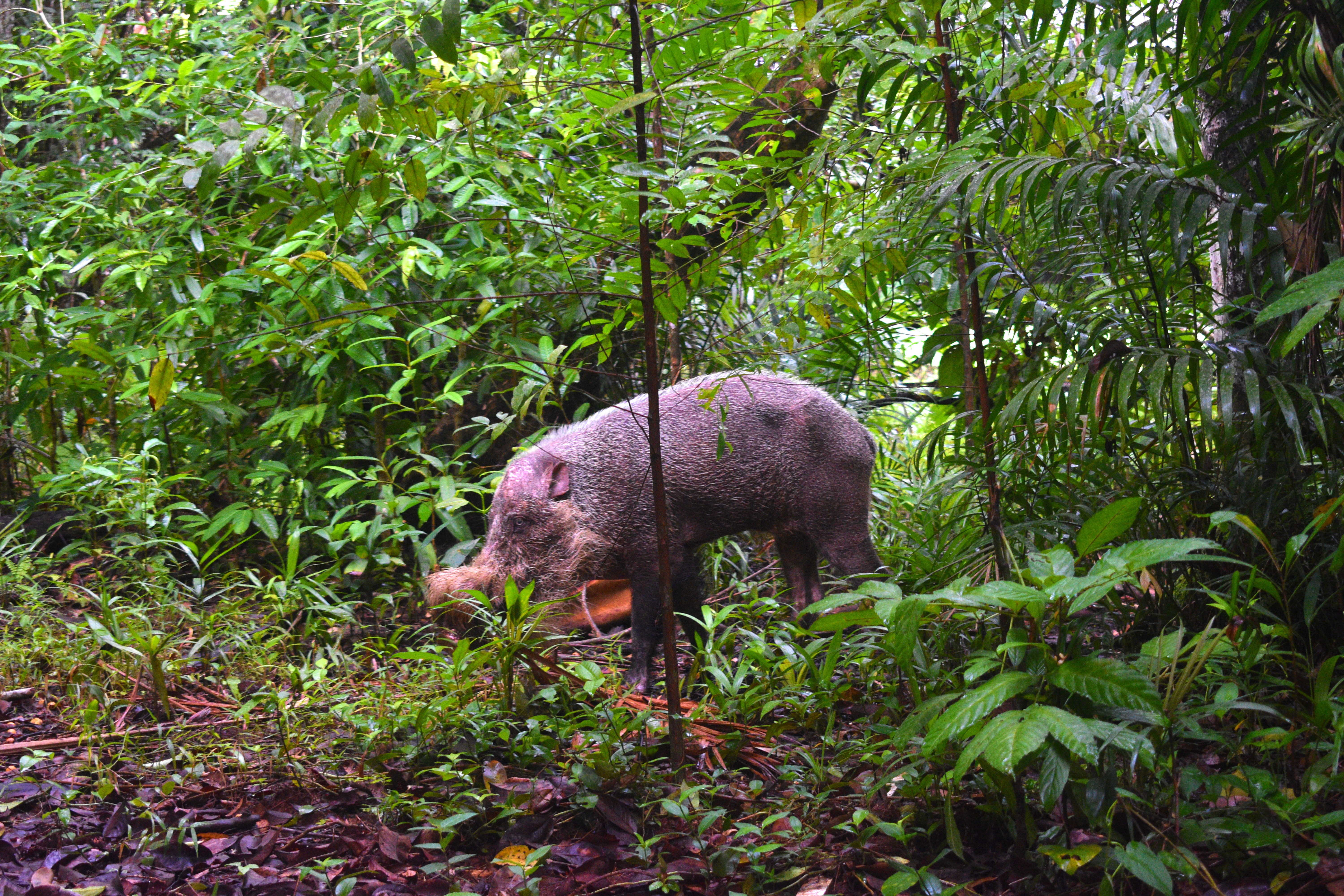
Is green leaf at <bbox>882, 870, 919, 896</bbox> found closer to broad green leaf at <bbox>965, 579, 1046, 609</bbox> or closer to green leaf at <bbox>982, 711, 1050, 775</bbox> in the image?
green leaf at <bbox>982, 711, 1050, 775</bbox>

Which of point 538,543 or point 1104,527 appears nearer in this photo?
point 1104,527

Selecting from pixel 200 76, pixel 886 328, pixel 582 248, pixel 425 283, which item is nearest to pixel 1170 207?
pixel 582 248

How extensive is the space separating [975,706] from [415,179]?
1.61m

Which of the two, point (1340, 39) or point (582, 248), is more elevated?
point (1340, 39)

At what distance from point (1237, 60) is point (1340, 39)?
0.51 meters

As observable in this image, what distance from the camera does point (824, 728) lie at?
3037 mm

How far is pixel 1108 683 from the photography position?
1.78 m

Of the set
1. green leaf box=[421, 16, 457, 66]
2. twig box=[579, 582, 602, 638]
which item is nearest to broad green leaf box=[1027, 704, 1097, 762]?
green leaf box=[421, 16, 457, 66]

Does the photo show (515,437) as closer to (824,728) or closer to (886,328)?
(886,328)

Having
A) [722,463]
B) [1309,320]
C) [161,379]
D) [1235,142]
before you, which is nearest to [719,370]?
[722,463]

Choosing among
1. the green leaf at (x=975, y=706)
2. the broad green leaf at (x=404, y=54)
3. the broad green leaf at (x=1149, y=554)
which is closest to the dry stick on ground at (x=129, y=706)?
the broad green leaf at (x=404, y=54)

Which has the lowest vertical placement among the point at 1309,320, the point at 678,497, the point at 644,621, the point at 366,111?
the point at 644,621

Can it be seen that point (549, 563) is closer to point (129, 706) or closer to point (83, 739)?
point (129, 706)

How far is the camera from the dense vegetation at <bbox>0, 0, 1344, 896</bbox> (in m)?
2.13
